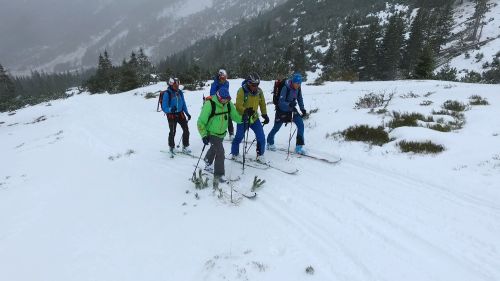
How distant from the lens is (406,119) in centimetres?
1093

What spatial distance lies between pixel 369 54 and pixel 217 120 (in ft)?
156

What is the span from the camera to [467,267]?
4.70m

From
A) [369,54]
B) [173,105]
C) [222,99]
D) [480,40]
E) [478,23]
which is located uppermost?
[478,23]

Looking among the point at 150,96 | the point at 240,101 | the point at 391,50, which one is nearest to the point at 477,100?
the point at 240,101

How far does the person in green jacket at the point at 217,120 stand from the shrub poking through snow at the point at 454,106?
→ 8617 millimetres

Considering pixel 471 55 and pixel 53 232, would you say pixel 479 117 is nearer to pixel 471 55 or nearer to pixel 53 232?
pixel 53 232

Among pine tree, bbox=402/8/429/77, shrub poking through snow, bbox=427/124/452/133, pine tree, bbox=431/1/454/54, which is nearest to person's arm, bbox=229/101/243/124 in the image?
shrub poking through snow, bbox=427/124/452/133

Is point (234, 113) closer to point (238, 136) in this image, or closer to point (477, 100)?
point (238, 136)

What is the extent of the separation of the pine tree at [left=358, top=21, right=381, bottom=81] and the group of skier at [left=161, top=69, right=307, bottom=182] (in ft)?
147

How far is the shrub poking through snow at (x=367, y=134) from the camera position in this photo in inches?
381

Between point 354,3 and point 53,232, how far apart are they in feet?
331

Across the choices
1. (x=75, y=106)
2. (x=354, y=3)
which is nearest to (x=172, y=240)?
(x=75, y=106)

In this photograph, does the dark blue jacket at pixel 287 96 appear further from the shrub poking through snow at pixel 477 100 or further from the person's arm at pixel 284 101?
the shrub poking through snow at pixel 477 100

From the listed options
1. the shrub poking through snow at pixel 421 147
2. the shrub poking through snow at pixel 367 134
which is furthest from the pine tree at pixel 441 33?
the shrub poking through snow at pixel 421 147
